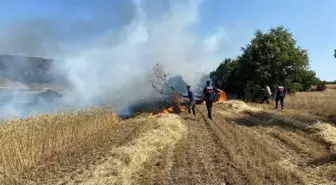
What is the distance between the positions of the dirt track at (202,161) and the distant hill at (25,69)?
740 inches

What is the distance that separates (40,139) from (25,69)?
76.1 ft

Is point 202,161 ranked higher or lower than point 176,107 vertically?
lower

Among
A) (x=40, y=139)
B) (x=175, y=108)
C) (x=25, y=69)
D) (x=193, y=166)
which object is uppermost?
(x=25, y=69)

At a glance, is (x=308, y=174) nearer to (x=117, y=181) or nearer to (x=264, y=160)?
(x=264, y=160)

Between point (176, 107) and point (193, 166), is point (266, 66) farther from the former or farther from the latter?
point (193, 166)

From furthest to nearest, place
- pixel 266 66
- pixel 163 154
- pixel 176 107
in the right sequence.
→ pixel 266 66 < pixel 176 107 < pixel 163 154

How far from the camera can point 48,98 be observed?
34.4 metres

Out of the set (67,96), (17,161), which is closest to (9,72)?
(67,96)

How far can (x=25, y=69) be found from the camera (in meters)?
34.8

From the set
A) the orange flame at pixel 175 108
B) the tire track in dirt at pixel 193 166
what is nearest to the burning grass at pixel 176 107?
the orange flame at pixel 175 108

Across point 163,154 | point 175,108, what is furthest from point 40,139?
point 175,108

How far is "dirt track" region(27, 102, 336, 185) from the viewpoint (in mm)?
9594

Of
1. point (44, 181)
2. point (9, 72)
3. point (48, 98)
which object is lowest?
point (44, 181)

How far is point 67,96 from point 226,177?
30.9m
